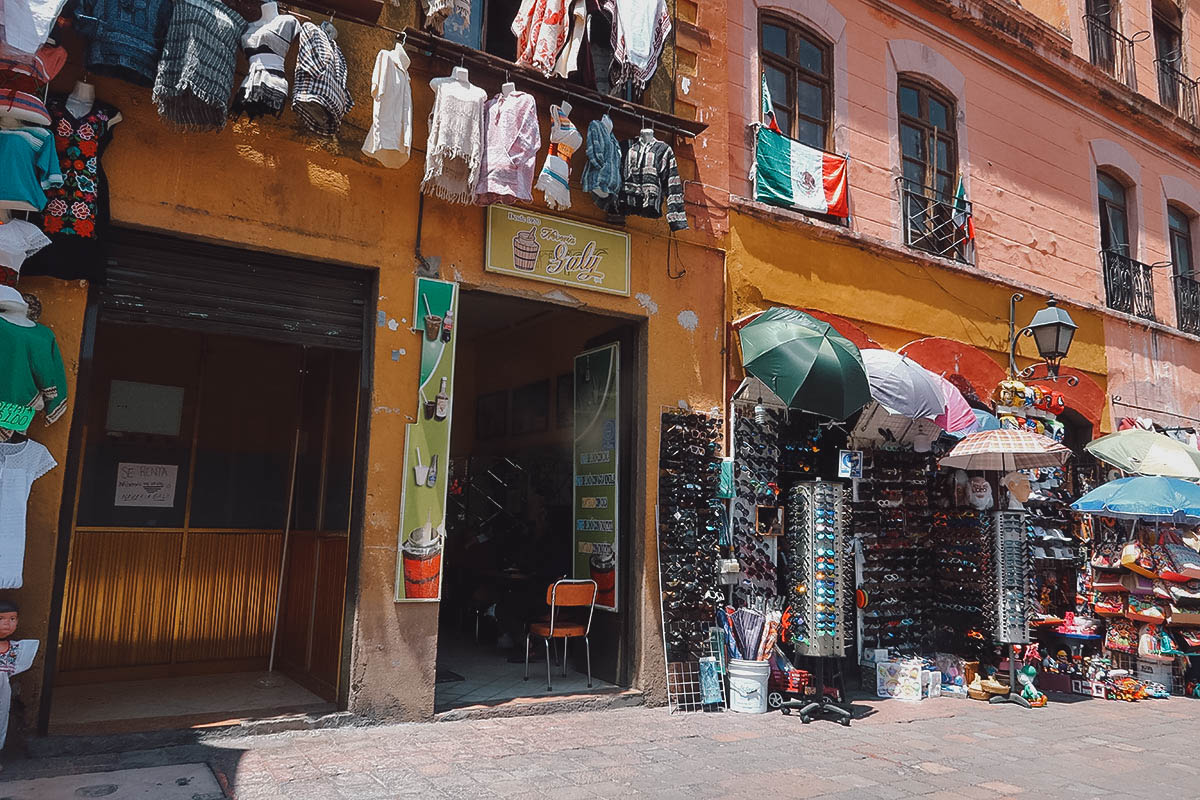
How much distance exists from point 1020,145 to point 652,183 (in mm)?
6318

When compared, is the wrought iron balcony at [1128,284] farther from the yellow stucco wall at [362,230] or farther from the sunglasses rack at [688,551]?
the yellow stucco wall at [362,230]

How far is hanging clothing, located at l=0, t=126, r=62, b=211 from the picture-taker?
187 inches

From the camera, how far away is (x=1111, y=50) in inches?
503

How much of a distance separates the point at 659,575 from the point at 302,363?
3720 mm

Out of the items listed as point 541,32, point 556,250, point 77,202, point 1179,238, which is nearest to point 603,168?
point 556,250

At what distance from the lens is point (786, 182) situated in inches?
343

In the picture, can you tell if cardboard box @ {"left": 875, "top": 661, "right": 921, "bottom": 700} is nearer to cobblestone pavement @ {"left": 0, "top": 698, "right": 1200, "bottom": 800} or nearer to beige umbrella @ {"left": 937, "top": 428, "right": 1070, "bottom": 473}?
cobblestone pavement @ {"left": 0, "top": 698, "right": 1200, "bottom": 800}

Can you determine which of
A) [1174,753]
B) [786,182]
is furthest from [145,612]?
[1174,753]

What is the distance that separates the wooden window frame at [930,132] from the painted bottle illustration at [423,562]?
22.6 feet

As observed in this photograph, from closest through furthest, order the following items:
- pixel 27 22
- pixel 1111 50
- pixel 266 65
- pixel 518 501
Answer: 1. pixel 27 22
2. pixel 266 65
3. pixel 518 501
4. pixel 1111 50

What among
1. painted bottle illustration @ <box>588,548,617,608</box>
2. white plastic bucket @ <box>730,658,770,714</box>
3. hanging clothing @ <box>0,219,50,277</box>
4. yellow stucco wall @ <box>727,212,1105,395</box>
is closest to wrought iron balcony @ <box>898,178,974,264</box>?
yellow stucco wall @ <box>727,212,1105,395</box>

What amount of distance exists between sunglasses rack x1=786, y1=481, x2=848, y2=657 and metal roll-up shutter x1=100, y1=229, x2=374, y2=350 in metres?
3.88

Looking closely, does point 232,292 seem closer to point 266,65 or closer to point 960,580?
point 266,65

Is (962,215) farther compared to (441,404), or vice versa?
(962,215)
